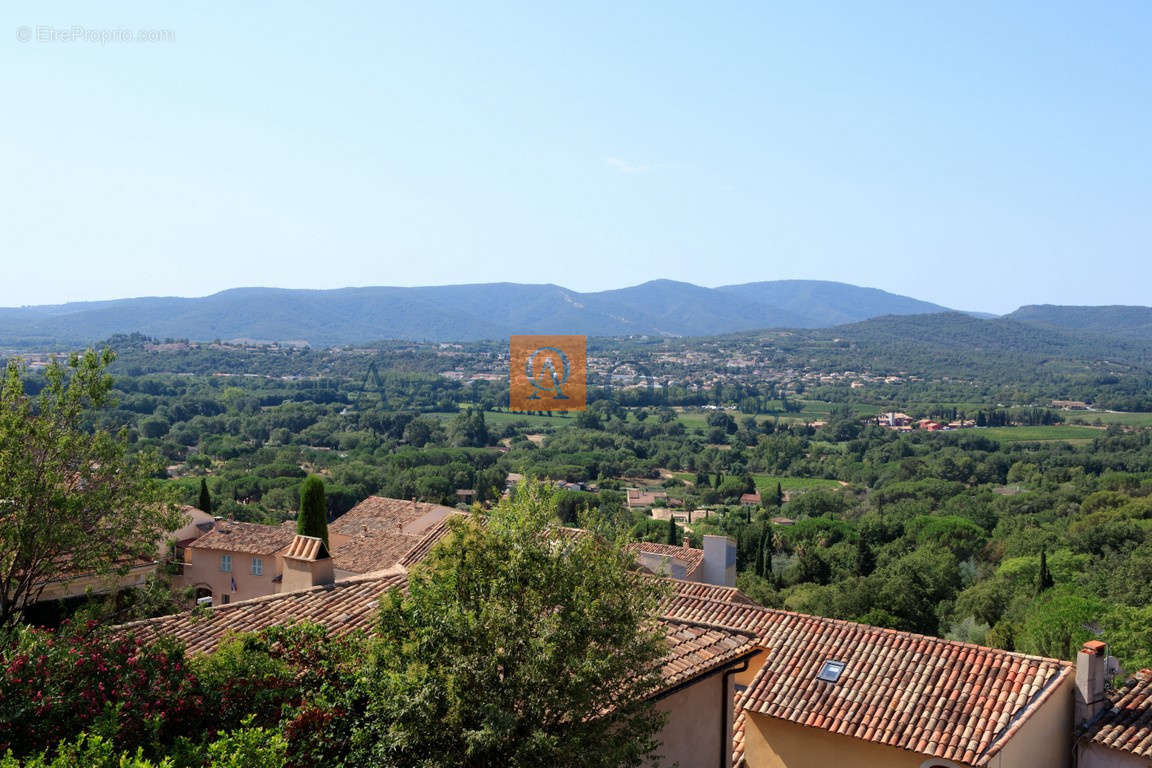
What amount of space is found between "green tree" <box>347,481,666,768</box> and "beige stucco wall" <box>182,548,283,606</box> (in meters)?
19.0

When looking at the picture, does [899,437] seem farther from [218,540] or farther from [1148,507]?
[218,540]

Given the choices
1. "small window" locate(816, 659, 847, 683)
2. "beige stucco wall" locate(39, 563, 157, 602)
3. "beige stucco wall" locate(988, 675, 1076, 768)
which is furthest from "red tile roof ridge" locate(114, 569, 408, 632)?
"beige stucco wall" locate(988, 675, 1076, 768)

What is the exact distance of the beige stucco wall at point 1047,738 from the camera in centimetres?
985

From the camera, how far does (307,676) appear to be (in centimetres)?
617

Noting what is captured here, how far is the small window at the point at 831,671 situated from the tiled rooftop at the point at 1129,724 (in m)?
2.80

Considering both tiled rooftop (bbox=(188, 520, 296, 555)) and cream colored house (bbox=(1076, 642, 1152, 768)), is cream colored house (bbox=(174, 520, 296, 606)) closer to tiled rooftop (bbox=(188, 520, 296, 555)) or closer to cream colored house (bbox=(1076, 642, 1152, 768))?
tiled rooftop (bbox=(188, 520, 296, 555))

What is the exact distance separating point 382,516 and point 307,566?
57.7 feet

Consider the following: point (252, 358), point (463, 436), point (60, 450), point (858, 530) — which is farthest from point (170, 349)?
point (60, 450)

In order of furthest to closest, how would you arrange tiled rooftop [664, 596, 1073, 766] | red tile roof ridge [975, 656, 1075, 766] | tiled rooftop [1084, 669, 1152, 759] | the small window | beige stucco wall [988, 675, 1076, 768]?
the small window → tiled rooftop [1084, 669, 1152, 759] → tiled rooftop [664, 596, 1073, 766] → beige stucco wall [988, 675, 1076, 768] → red tile roof ridge [975, 656, 1075, 766]

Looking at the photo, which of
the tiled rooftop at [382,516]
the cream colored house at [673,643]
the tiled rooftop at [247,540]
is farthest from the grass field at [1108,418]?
the cream colored house at [673,643]

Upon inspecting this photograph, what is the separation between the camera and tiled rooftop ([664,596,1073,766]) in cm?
1004

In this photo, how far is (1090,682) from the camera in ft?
35.5

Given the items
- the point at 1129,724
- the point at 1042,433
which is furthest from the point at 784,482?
the point at 1129,724

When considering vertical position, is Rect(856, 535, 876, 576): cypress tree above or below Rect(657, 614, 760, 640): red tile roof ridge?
below
